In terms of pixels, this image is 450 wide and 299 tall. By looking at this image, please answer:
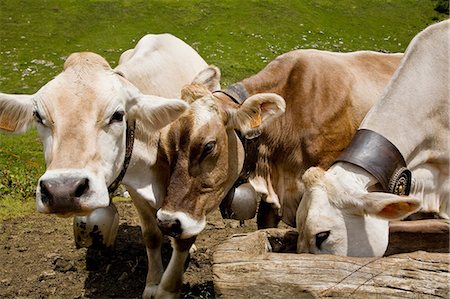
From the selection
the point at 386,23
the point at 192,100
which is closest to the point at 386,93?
the point at 192,100

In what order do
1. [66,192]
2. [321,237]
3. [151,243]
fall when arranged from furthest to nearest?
[151,243] < [321,237] < [66,192]

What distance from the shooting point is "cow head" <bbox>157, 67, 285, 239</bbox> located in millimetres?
4672

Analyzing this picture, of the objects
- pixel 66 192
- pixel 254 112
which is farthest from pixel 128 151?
pixel 254 112

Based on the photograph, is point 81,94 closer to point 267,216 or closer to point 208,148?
point 208,148

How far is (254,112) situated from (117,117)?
126 cm

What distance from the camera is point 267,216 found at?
5.96 meters

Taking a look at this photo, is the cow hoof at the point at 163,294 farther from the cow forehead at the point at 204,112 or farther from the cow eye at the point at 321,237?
the cow eye at the point at 321,237

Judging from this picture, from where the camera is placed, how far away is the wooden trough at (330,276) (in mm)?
3367

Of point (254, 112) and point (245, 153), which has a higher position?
point (254, 112)

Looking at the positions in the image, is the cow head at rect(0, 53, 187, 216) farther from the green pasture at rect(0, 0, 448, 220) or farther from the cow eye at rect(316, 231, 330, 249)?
the green pasture at rect(0, 0, 448, 220)

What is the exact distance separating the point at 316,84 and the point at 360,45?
22176mm

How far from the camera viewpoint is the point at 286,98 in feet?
18.4

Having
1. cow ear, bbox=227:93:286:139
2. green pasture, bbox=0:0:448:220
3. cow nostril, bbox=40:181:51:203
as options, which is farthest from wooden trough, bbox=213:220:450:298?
green pasture, bbox=0:0:448:220

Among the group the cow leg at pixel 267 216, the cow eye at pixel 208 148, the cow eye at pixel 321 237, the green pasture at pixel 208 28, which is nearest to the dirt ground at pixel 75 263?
the cow leg at pixel 267 216
